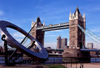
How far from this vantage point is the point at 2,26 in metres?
17.3

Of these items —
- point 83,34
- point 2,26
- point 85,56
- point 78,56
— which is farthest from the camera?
point 83,34

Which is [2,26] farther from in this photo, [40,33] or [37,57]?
[40,33]

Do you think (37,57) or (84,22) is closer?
(37,57)

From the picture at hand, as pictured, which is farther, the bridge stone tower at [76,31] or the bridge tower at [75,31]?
the bridge tower at [75,31]

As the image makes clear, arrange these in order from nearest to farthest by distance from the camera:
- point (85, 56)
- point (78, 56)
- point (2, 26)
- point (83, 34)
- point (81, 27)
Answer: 1. point (2, 26)
2. point (78, 56)
3. point (85, 56)
4. point (81, 27)
5. point (83, 34)

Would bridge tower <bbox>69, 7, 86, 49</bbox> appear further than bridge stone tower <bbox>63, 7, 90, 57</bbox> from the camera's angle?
Yes

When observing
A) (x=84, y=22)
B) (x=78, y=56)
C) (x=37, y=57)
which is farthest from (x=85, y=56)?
(x=37, y=57)

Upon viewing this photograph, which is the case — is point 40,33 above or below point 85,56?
above

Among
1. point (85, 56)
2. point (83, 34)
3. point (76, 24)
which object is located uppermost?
point (76, 24)

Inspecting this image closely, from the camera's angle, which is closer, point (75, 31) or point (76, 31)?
point (76, 31)

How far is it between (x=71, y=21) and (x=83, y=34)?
876cm

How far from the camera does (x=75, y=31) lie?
63844 millimetres

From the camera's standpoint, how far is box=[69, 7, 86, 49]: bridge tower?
6307cm

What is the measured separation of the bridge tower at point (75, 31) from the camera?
207 ft
